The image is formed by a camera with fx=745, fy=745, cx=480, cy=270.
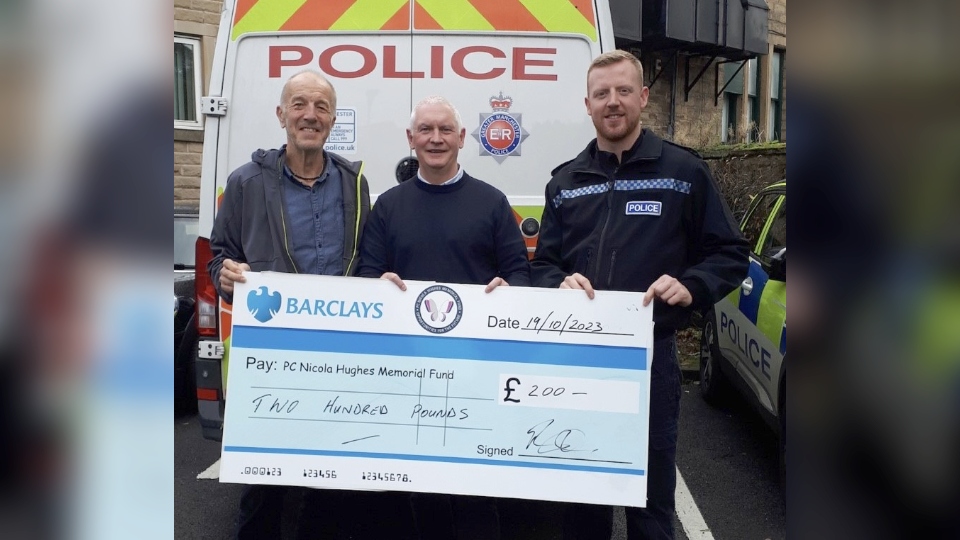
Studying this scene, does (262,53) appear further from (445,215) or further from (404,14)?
(445,215)

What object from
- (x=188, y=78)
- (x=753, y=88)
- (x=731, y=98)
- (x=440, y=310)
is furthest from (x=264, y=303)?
(x=753, y=88)

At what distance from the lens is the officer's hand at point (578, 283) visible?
7.90 ft

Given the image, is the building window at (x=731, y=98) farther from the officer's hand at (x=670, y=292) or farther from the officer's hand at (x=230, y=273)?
the officer's hand at (x=230, y=273)

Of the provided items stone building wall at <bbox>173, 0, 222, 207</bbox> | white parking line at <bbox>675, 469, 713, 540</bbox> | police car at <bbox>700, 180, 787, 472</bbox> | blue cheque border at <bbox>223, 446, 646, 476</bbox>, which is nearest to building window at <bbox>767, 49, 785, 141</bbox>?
police car at <bbox>700, 180, 787, 472</bbox>

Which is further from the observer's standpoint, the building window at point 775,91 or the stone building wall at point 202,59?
the building window at point 775,91

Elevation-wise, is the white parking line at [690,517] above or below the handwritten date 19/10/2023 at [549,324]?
below

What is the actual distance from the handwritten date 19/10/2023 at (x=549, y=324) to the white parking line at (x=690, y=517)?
1820 mm

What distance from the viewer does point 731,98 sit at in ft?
50.9

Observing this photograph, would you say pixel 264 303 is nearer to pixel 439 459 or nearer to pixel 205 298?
pixel 439 459

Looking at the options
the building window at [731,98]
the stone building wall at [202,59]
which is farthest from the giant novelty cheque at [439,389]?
the building window at [731,98]

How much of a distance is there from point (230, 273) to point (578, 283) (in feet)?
3.84

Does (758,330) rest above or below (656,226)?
below

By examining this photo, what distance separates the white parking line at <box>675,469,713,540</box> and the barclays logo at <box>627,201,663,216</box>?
2.01 meters
